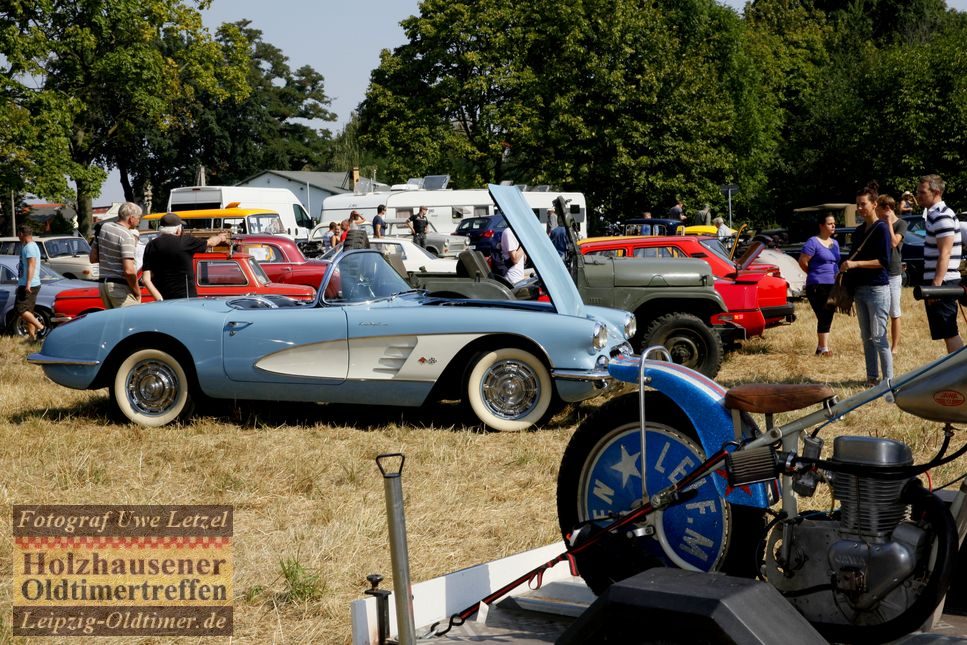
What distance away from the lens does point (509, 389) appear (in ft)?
26.0

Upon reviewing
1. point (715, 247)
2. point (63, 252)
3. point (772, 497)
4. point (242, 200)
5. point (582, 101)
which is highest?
point (582, 101)

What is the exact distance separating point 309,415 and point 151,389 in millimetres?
1259

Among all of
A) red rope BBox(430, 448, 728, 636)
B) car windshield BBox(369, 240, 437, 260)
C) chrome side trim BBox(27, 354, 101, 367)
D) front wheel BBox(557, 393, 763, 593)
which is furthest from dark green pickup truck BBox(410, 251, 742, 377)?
car windshield BBox(369, 240, 437, 260)

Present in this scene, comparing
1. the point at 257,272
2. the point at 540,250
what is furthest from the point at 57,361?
the point at 257,272

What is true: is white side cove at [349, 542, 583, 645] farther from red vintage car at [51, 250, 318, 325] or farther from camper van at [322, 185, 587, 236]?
camper van at [322, 185, 587, 236]

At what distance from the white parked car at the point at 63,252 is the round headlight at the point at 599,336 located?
57.5 feet

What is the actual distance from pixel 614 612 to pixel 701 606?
9.1 inches

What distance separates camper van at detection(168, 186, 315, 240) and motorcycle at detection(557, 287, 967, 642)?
28.7 metres

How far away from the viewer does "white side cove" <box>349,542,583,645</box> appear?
3.39 meters

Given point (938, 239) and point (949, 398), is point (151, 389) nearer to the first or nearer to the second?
point (938, 239)

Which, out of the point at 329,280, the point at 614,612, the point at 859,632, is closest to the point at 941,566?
the point at 859,632

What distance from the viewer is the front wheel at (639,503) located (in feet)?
11.6

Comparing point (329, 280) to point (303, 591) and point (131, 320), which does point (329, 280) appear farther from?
point (303, 591)

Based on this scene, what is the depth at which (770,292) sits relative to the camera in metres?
12.2
